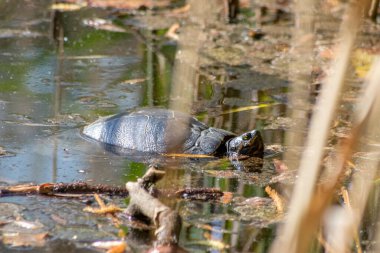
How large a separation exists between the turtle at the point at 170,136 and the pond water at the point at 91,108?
151 mm

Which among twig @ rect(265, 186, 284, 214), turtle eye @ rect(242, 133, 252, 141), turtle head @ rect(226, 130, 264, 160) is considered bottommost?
twig @ rect(265, 186, 284, 214)

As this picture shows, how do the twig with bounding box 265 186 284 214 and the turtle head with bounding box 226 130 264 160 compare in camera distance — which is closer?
the twig with bounding box 265 186 284 214

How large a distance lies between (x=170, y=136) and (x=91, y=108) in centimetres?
94

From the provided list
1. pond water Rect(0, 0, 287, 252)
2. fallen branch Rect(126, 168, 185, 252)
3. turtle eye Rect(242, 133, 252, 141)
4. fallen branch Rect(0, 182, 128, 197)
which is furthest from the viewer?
turtle eye Rect(242, 133, 252, 141)

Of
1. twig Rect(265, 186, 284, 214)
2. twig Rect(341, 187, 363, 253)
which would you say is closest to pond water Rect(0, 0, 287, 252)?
twig Rect(265, 186, 284, 214)

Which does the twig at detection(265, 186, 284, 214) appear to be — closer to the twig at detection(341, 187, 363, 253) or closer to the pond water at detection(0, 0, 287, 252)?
the pond water at detection(0, 0, 287, 252)

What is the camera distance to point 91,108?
5.75 meters

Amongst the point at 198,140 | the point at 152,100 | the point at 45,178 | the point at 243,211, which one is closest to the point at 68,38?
the point at 152,100

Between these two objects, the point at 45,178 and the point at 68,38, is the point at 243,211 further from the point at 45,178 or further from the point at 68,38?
the point at 68,38

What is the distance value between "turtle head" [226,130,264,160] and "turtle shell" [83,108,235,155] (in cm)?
7

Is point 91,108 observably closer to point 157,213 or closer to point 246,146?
point 246,146

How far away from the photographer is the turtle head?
191 inches

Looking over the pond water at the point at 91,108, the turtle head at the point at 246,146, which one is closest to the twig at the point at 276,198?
the pond water at the point at 91,108

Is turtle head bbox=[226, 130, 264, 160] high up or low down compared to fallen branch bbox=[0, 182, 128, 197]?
up
